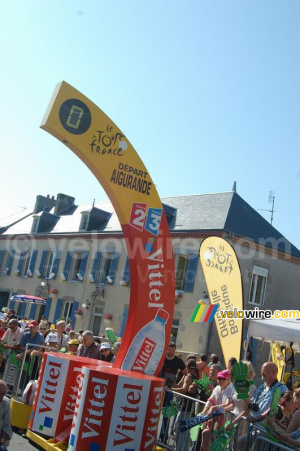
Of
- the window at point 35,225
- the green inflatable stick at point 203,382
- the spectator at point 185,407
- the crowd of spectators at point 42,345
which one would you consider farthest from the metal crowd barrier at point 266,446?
the window at point 35,225

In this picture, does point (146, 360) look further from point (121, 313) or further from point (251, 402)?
point (121, 313)

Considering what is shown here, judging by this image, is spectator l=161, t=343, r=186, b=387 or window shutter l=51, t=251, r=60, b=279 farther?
window shutter l=51, t=251, r=60, b=279

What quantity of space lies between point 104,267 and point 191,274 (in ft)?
19.7

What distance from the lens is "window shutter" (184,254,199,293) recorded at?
76.6 feet

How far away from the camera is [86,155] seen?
745cm

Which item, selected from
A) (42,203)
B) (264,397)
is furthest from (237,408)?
(42,203)

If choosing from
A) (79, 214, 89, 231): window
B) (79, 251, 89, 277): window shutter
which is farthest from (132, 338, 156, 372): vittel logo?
(79, 214, 89, 231): window

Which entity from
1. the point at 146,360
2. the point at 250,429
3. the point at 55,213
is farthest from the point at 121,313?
the point at 250,429

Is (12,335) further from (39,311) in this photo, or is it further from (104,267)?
(39,311)

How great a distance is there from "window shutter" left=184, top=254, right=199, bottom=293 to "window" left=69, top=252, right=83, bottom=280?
791 centimetres

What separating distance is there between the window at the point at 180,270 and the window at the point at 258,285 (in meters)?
3.05

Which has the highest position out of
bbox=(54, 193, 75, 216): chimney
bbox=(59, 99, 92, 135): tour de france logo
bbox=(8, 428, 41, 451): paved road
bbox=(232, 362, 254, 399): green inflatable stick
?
bbox=(54, 193, 75, 216): chimney

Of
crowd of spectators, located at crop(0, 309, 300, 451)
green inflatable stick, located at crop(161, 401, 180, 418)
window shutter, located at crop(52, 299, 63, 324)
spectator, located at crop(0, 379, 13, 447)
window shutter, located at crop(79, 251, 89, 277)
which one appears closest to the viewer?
spectator, located at crop(0, 379, 13, 447)

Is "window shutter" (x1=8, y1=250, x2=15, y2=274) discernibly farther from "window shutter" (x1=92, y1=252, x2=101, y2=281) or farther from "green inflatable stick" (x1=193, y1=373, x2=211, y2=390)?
"green inflatable stick" (x1=193, y1=373, x2=211, y2=390)
